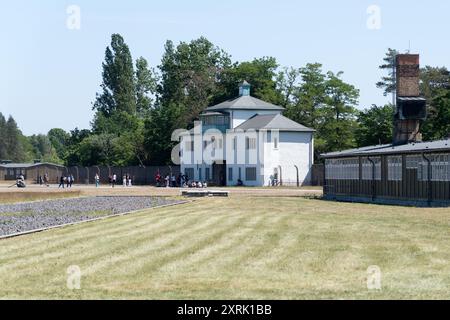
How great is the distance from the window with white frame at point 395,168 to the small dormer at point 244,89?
58571 mm

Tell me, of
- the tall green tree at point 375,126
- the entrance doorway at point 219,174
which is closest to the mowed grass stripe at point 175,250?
the tall green tree at point 375,126

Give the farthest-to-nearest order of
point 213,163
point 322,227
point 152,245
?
1. point 213,163
2. point 322,227
3. point 152,245

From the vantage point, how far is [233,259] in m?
20.5

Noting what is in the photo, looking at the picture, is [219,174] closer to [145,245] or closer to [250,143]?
[250,143]

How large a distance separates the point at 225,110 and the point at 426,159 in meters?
60.5

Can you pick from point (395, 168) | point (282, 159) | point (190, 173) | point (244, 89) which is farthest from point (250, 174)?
point (395, 168)

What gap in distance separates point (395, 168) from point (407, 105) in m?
10.7

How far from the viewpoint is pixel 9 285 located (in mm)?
16891

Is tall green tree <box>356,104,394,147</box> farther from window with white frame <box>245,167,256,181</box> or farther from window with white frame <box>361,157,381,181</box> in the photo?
window with white frame <box>361,157,381,181</box>

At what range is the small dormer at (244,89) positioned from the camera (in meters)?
111

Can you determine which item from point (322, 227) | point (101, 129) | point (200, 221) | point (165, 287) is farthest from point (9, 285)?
point (101, 129)
